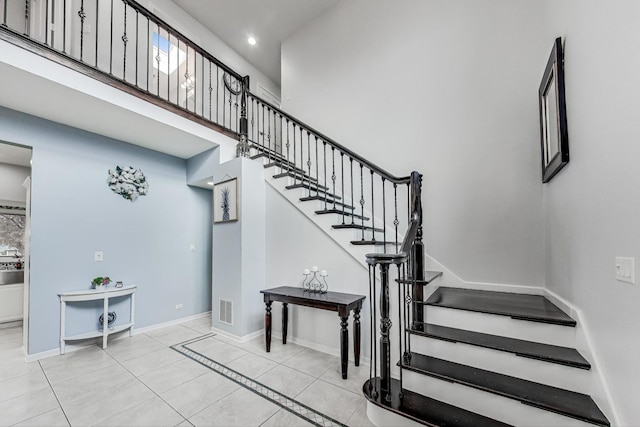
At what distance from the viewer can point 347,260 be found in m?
2.99

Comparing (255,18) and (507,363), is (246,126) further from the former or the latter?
(507,363)

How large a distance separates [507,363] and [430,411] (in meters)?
0.59

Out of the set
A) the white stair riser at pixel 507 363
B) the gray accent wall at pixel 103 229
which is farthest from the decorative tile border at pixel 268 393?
the gray accent wall at pixel 103 229

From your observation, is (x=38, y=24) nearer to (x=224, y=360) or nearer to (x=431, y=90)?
(x=224, y=360)

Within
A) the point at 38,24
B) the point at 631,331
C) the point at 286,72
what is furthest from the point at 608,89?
the point at 38,24

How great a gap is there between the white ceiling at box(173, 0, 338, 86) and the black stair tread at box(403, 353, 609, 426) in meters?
5.36

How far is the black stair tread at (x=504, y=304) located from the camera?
1907 millimetres

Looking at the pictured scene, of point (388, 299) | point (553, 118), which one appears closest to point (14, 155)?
point (388, 299)

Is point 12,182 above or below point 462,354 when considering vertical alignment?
above

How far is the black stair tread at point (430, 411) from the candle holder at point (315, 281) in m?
1.22

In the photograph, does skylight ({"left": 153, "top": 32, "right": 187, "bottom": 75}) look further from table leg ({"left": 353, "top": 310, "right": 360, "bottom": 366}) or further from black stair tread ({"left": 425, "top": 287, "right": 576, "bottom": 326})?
black stair tread ({"left": 425, "top": 287, "right": 576, "bottom": 326})

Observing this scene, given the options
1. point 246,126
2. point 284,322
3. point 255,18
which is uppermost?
point 255,18

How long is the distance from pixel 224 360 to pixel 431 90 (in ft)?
13.2

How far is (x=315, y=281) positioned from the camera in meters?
3.24
